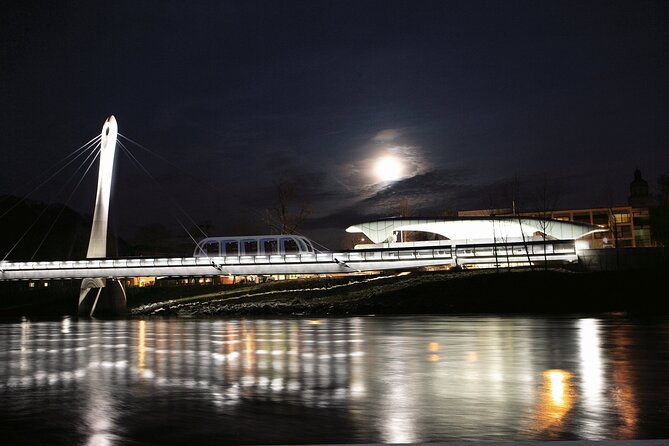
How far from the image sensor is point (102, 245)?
249ft

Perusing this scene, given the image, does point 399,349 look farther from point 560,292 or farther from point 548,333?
point 560,292

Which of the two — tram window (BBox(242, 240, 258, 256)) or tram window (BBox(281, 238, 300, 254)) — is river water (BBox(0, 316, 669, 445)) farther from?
tram window (BBox(242, 240, 258, 256))

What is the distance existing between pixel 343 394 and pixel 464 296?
148 feet

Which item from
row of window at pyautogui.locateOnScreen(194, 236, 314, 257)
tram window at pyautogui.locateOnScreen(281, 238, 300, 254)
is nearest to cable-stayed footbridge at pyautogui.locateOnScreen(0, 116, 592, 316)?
row of window at pyautogui.locateOnScreen(194, 236, 314, 257)

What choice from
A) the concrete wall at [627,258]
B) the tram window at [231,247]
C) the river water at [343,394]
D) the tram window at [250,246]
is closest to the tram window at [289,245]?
the tram window at [250,246]

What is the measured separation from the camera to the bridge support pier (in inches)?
3007

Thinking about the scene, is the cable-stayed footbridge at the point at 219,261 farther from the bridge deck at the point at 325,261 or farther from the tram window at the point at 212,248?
the tram window at the point at 212,248

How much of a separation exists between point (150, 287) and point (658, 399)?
92561 millimetres

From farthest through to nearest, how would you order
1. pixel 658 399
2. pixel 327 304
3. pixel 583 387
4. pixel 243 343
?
pixel 327 304 → pixel 243 343 → pixel 583 387 → pixel 658 399

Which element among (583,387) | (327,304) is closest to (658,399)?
(583,387)

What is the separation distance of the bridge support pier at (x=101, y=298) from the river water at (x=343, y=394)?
5788cm

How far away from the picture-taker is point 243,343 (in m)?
24.8

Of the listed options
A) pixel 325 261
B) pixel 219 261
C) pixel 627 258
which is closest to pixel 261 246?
pixel 219 261

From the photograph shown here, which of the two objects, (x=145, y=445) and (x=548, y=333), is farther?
(x=548, y=333)
